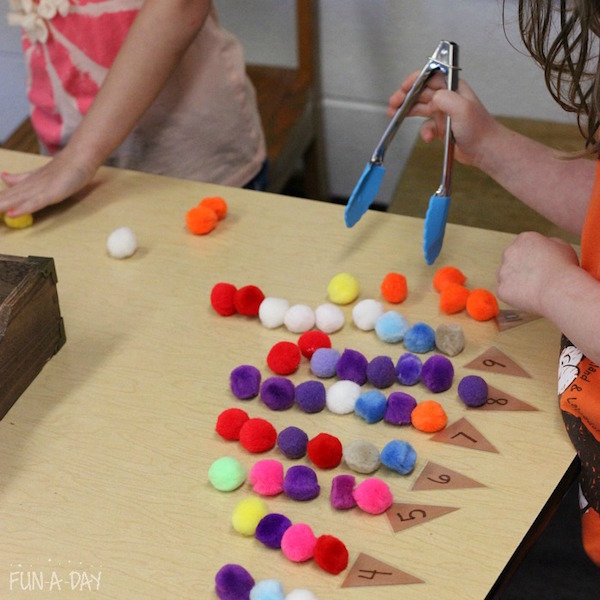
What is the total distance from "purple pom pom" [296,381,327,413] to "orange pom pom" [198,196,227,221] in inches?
13.0

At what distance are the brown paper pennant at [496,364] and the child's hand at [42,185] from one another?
21.7 inches

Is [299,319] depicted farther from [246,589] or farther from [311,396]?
[246,589]

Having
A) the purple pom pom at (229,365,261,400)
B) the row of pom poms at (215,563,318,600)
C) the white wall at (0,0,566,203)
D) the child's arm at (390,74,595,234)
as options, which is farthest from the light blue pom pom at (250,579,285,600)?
the white wall at (0,0,566,203)

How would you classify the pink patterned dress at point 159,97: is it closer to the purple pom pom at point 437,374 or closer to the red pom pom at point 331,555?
the purple pom pom at point 437,374

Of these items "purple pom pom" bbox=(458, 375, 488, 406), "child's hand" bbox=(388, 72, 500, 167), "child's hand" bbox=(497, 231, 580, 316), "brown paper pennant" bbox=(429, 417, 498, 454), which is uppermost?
"child's hand" bbox=(388, 72, 500, 167)

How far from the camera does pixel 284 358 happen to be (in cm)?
85

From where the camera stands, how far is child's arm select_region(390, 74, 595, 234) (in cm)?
→ 98

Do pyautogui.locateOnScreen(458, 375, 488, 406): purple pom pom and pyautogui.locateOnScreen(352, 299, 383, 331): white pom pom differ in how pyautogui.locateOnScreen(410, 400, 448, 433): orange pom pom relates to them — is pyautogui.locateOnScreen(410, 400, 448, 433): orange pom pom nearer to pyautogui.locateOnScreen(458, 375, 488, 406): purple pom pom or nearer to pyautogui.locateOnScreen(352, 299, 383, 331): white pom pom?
pyautogui.locateOnScreen(458, 375, 488, 406): purple pom pom

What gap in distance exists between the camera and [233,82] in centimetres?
138

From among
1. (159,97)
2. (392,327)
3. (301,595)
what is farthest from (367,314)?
(159,97)

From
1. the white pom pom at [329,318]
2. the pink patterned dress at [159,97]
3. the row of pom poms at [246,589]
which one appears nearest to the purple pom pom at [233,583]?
the row of pom poms at [246,589]

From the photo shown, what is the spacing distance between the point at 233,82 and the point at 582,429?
0.83 m

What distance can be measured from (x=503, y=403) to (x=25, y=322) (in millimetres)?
460

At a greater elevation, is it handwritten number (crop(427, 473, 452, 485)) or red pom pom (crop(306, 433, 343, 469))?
red pom pom (crop(306, 433, 343, 469))
